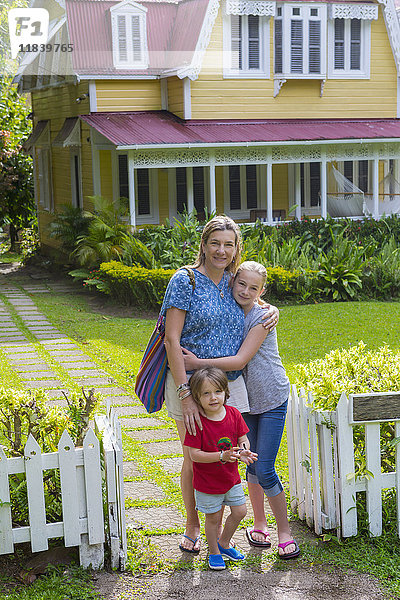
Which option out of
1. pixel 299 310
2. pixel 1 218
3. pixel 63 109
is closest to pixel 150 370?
pixel 299 310

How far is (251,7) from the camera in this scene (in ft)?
57.8

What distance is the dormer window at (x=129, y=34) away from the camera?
17.6 metres

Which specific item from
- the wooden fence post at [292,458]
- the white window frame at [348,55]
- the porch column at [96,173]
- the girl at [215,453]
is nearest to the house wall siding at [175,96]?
the porch column at [96,173]

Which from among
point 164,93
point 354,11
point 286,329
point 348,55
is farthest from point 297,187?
point 286,329

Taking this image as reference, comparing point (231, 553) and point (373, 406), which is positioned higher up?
point (373, 406)

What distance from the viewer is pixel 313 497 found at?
4586mm

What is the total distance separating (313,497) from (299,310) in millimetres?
8485

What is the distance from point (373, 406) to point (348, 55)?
16511mm

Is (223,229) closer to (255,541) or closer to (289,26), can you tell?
(255,541)

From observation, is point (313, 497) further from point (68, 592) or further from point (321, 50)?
point (321, 50)

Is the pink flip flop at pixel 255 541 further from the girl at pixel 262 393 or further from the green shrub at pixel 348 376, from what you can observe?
the green shrub at pixel 348 376

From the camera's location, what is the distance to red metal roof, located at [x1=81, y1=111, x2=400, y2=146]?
53.0 ft

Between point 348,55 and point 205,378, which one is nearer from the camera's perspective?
point 205,378

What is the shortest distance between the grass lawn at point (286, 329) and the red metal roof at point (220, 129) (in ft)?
12.6
